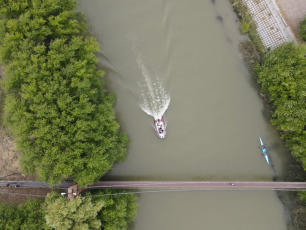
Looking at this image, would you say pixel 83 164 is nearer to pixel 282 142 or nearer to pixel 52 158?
pixel 52 158

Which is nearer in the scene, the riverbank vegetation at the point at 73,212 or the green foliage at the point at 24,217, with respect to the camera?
the riverbank vegetation at the point at 73,212

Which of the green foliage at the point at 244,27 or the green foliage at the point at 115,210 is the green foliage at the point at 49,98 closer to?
the green foliage at the point at 115,210

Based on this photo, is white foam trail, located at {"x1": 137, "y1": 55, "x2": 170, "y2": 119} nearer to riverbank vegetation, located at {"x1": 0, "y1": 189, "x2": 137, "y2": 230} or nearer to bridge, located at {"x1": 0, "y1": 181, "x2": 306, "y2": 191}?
bridge, located at {"x1": 0, "y1": 181, "x2": 306, "y2": 191}

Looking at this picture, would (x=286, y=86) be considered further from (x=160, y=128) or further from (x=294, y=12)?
(x=160, y=128)

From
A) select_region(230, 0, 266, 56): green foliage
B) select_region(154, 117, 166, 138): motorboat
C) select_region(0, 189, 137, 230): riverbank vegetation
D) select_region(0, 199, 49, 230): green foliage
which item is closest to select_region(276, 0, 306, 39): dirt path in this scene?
select_region(230, 0, 266, 56): green foliage

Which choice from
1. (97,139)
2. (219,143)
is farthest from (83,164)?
(219,143)

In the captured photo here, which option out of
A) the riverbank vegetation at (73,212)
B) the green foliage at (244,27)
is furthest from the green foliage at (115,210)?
the green foliage at (244,27)

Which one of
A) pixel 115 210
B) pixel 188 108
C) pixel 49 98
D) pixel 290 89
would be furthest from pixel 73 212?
pixel 290 89
